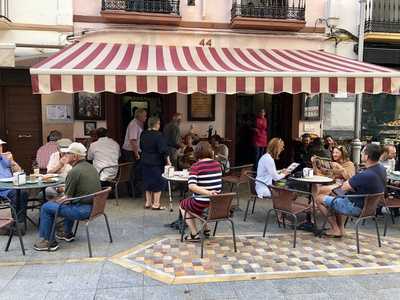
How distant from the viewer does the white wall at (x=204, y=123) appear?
402 inches

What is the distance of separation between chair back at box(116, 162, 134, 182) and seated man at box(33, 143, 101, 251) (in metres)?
2.29

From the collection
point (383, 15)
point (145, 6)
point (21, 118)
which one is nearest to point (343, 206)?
point (145, 6)

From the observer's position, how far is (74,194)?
203 inches

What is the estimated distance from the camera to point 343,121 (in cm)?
1055

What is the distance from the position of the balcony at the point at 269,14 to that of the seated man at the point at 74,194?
5.30 meters

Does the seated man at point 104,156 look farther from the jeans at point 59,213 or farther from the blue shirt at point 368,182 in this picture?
the blue shirt at point 368,182

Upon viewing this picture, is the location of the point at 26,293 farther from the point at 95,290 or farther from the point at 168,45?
the point at 168,45

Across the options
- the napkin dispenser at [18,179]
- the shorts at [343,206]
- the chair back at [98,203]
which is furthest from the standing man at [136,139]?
the shorts at [343,206]

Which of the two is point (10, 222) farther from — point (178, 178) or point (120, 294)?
point (178, 178)

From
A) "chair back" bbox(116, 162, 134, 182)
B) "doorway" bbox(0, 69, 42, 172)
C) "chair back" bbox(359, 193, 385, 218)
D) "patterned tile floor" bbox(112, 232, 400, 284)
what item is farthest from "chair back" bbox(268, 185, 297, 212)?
"doorway" bbox(0, 69, 42, 172)

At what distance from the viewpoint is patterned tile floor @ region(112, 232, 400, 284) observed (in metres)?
4.59

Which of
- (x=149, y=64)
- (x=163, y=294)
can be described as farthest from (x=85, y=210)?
(x=149, y=64)

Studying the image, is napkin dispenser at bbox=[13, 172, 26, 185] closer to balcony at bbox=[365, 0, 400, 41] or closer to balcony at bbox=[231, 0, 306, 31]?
balcony at bbox=[231, 0, 306, 31]

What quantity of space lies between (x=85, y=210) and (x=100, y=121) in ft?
16.0
